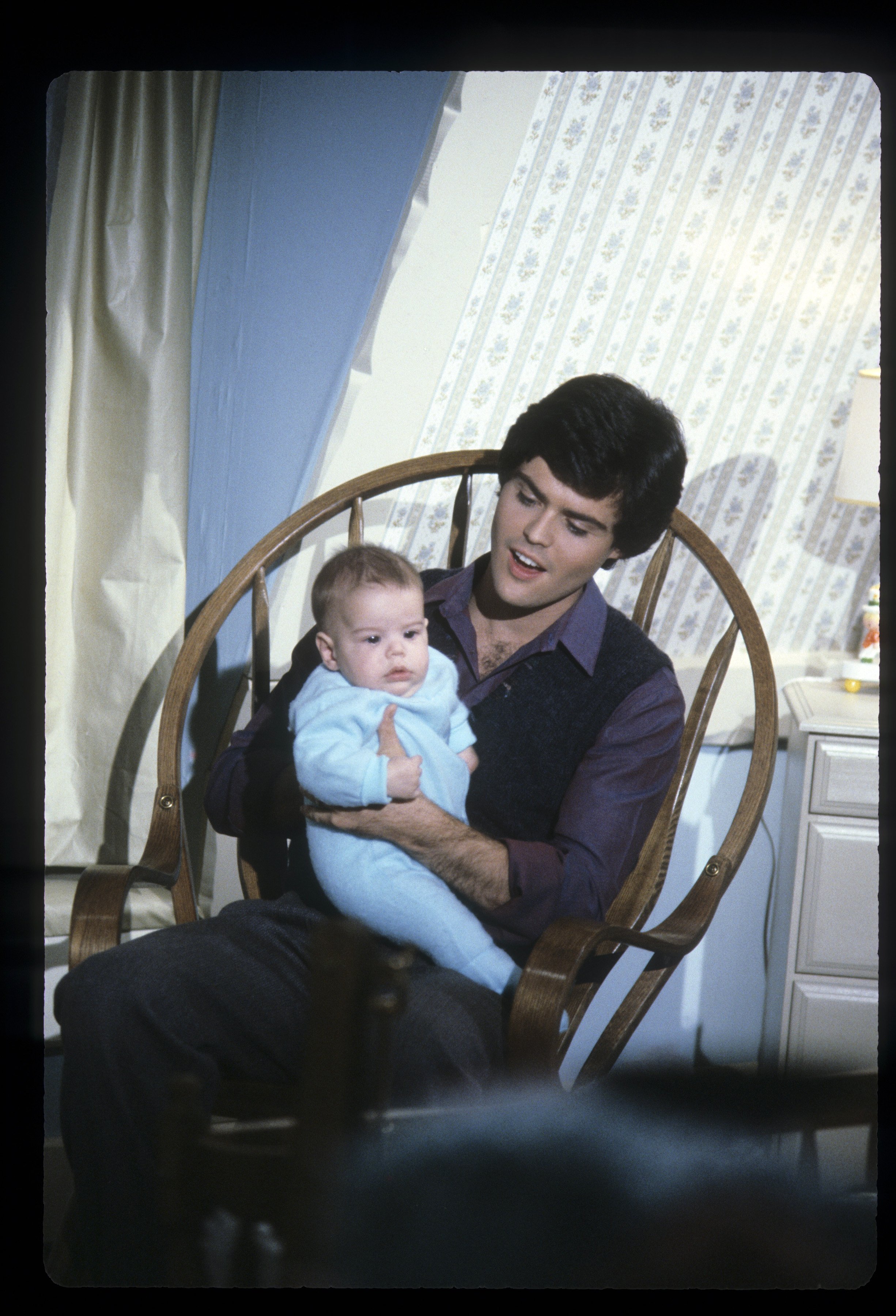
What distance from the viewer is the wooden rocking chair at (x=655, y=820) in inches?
37.4

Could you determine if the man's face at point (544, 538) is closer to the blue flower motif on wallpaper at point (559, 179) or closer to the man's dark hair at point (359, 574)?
the man's dark hair at point (359, 574)

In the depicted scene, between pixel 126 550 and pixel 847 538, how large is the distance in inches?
34.6

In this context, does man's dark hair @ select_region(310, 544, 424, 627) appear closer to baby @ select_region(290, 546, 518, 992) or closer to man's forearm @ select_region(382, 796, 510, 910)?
baby @ select_region(290, 546, 518, 992)

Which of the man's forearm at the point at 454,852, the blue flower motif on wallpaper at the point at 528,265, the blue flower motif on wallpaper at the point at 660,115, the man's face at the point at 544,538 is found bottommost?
the man's forearm at the point at 454,852

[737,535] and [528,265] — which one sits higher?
[528,265]

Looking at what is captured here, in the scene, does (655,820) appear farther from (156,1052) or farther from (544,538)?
(156,1052)

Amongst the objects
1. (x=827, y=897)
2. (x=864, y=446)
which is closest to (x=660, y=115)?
(x=864, y=446)

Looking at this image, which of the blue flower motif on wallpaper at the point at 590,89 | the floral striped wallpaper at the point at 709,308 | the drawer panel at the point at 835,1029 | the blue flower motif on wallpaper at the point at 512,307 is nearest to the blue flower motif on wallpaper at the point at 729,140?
the floral striped wallpaper at the point at 709,308

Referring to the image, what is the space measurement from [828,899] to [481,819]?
1.43 ft

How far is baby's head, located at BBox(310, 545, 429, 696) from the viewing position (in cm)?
93

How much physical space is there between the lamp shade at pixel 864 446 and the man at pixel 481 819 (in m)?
0.23

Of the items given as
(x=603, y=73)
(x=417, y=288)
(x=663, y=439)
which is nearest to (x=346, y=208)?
(x=417, y=288)

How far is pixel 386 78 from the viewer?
3.43 feet

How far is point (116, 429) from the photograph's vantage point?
1.10 metres
